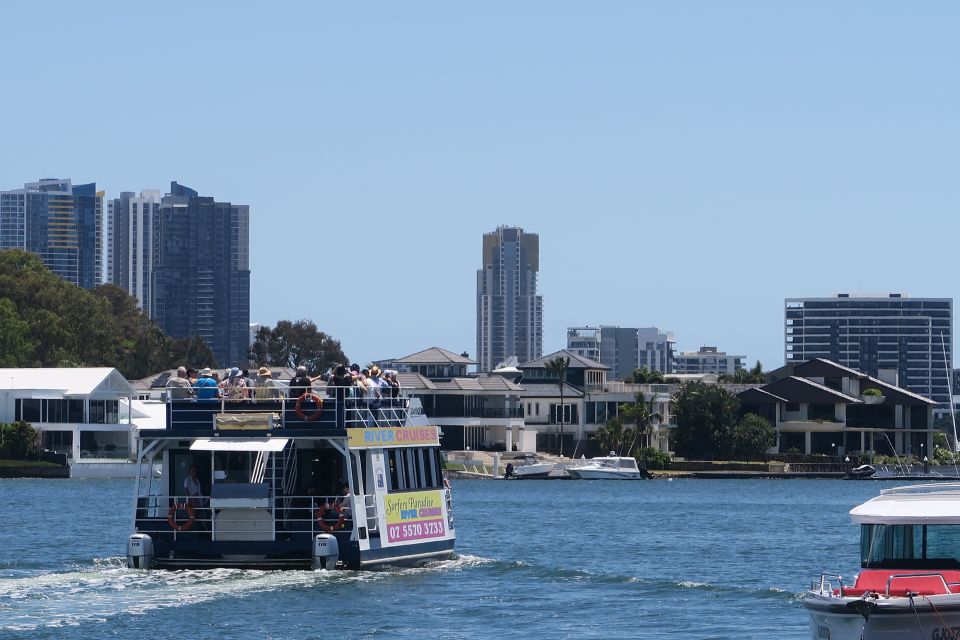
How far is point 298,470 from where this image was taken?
38875mm

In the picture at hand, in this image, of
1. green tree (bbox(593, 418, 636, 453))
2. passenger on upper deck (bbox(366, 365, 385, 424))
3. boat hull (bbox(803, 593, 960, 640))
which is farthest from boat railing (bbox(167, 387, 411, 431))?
green tree (bbox(593, 418, 636, 453))

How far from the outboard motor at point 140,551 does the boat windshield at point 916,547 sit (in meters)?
16.0

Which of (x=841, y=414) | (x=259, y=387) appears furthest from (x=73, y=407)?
(x=259, y=387)

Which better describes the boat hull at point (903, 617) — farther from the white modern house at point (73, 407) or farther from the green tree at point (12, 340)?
the green tree at point (12, 340)

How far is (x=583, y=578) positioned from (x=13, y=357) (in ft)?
317

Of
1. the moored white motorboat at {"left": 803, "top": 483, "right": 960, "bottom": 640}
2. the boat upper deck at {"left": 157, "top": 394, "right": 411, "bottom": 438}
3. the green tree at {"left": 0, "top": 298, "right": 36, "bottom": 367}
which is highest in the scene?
the green tree at {"left": 0, "top": 298, "right": 36, "bottom": 367}

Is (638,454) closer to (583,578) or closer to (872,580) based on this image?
(583,578)

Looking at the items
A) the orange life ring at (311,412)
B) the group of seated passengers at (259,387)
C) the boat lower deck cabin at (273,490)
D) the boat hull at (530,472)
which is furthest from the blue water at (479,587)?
the boat hull at (530,472)

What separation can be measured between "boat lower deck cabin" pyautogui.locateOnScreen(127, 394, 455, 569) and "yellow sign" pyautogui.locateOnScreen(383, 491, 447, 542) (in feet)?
0.15

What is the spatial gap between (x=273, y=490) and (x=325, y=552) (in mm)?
1729

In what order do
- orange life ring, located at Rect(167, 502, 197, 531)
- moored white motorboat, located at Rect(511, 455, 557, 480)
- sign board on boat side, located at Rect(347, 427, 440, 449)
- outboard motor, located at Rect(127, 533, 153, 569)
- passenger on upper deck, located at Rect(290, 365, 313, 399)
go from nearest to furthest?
1. outboard motor, located at Rect(127, 533, 153, 569)
2. orange life ring, located at Rect(167, 502, 197, 531)
3. sign board on boat side, located at Rect(347, 427, 440, 449)
4. passenger on upper deck, located at Rect(290, 365, 313, 399)
5. moored white motorboat, located at Rect(511, 455, 557, 480)

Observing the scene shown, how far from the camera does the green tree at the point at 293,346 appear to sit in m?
176

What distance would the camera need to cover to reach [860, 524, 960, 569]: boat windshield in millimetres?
26531

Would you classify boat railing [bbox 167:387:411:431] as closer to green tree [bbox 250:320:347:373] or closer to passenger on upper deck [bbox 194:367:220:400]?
passenger on upper deck [bbox 194:367:220:400]
